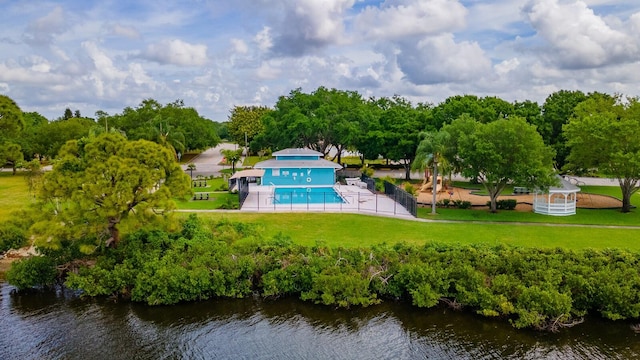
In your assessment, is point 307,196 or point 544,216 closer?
point 544,216

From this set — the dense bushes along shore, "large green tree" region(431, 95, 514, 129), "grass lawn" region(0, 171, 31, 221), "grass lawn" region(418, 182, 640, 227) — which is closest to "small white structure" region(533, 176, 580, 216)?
"grass lawn" region(418, 182, 640, 227)

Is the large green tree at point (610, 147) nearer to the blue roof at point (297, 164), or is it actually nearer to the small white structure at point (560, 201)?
the small white structure at point (560, 201)

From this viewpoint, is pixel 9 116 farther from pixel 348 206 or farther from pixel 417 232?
pixel 417 232

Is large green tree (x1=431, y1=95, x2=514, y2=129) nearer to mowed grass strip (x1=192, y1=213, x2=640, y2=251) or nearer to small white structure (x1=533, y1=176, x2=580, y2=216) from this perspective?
small white structure (x1=533, y1=176, x2=580, y2=216)

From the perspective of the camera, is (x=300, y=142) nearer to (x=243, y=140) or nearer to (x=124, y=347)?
(x=243, y=140)

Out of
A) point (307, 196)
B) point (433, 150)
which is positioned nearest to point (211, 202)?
point (307, 196)

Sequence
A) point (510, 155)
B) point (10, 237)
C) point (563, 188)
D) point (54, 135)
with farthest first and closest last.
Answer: point (54, 135) < point (563, 188) < point (510, 155) < point (10, 237)

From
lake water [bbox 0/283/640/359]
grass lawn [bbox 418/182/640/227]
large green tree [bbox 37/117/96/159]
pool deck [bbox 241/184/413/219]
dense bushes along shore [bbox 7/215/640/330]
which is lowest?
lake water [bbox 0/283/640/359]
